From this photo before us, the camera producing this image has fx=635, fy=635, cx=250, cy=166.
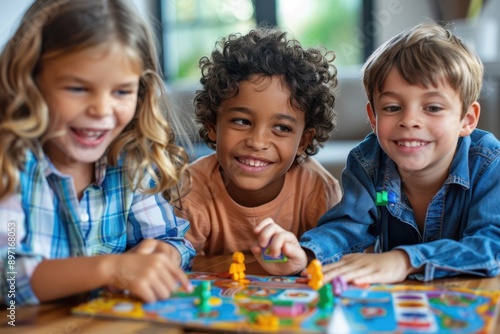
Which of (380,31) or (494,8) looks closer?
(494,8)

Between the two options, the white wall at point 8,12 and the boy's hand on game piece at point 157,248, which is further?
the white wall at point 8,12

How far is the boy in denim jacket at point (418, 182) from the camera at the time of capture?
1054 mm

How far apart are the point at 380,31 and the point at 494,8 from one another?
0.78m

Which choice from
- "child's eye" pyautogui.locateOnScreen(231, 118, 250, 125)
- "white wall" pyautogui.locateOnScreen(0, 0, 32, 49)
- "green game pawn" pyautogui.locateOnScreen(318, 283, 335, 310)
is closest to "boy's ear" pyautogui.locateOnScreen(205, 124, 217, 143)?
"child's eye" pyautogui.locateOnScreen(231, 118, 250, 125)

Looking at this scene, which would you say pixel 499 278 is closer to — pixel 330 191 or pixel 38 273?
pixel 330 191

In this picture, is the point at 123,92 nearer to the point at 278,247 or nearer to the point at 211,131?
the point at 278,247

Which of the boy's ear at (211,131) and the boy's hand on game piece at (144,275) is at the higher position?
the boy's ear at (211,131)

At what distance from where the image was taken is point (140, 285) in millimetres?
878

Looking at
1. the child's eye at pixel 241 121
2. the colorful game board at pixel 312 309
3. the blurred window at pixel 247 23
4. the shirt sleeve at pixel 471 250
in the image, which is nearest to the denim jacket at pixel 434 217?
the shirt sleeve at pixel 471 250

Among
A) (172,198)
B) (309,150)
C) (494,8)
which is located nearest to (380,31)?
(494,8)

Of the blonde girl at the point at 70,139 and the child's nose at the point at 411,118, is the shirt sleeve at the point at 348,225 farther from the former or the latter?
the blonde girl at the point at 70,139

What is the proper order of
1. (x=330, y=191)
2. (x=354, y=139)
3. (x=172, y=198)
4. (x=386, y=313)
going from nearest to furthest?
(x=386, y=313) < (x=172, y=198) < (x=330, y=191) < (x=354, y=139)

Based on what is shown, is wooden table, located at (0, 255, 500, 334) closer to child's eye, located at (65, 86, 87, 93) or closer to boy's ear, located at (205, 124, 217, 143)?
child's eye, located at (65, 86, 87, 93)

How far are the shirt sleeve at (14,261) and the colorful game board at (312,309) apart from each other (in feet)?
0.31
